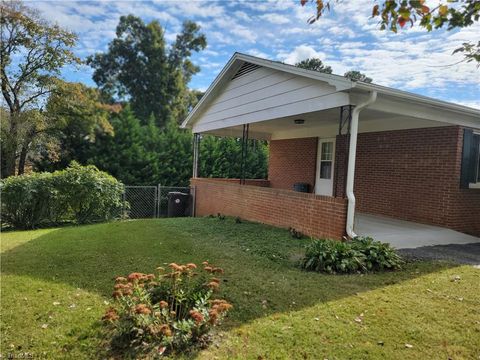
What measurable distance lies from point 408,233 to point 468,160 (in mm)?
2485

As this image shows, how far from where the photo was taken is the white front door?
36.3ft

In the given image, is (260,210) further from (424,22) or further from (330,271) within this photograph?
(424,22)

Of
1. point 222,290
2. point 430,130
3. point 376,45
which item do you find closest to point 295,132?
point 376,45

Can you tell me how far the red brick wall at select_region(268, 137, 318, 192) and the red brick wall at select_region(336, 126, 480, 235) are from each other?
7.19 feet

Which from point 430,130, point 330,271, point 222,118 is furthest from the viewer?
point 222,118

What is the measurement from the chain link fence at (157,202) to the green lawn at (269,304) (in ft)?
21.8

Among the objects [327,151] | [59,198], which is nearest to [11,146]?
[59,198]

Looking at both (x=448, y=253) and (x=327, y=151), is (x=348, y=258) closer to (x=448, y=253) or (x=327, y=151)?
(x=448, y=253)

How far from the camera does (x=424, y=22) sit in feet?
9.21

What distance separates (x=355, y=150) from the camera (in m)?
6.50

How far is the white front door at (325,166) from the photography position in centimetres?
1108

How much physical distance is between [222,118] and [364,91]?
19.4 ft

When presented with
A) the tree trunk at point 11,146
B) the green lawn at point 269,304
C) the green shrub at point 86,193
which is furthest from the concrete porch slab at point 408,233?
the tree trunk at point 11,146

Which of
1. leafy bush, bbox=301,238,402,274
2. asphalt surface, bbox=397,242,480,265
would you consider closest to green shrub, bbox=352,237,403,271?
leafy bush, bbox=301,238,402,274
